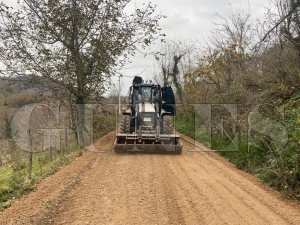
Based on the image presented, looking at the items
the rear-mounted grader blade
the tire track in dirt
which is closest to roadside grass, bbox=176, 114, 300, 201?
the tire track in dirt

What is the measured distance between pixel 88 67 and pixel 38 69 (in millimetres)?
2125

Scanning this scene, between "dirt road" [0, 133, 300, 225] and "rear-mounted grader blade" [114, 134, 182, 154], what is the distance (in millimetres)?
2109

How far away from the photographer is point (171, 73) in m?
26.0

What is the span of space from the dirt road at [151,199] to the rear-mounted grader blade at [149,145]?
2.11 metres

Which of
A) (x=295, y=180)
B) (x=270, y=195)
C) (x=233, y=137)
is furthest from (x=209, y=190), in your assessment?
(x=233, y=137)

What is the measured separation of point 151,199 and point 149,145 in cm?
508

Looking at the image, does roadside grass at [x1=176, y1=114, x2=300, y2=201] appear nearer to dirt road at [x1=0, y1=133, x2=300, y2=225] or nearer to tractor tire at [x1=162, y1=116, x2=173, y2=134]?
dirt road at [x1=0, y1=133, x2=300, y2=225]

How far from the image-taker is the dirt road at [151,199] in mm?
4613

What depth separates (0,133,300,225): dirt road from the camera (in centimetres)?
461

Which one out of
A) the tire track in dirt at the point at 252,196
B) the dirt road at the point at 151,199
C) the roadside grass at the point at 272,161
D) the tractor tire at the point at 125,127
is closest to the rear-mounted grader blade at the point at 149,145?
the tractor tire at the point at 125,127

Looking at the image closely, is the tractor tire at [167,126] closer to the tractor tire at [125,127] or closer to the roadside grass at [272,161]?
the tractor tire at [125,127]

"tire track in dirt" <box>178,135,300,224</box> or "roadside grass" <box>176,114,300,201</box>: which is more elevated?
"roadside grass" <box>176,114,300,201</box>

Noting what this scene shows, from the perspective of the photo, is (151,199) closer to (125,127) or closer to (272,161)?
(272,161)

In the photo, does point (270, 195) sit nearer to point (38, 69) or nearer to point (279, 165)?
point (279, 165)
